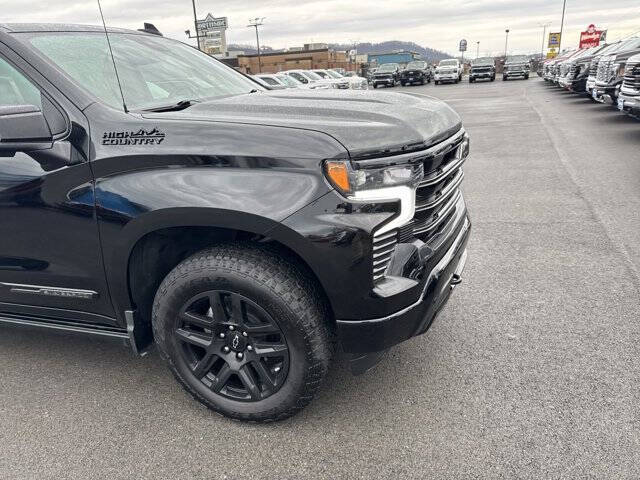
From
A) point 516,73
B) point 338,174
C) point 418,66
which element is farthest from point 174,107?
point 516,73

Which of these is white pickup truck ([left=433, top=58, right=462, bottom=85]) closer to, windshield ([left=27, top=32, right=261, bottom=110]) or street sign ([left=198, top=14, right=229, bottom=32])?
street sign ([left=198, top=14, right=229, bottom=32])

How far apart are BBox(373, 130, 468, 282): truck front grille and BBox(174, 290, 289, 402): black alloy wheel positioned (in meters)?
0.58

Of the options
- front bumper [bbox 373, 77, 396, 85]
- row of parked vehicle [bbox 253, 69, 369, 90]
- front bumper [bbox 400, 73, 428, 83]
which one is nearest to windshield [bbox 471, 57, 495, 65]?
front bumper [bbox 400, 73, 428, 83]

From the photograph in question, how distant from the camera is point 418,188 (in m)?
2.19

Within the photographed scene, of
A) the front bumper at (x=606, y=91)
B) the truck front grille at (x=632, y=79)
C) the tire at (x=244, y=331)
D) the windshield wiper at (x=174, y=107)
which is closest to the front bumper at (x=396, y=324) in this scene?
the tire at (x=244, y=331)

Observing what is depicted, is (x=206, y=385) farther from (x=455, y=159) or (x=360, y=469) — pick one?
(x=455, y=159)

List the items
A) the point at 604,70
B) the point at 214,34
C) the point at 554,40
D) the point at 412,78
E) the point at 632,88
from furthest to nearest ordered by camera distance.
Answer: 1. the point at 554,40
2. the point at 214,34
3. the point at 412,78
4. the point at 604,70
5. the point at 632,88

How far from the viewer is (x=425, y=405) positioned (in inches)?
101

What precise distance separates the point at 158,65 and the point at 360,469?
8.32ft

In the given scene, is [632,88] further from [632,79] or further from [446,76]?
[446,76]

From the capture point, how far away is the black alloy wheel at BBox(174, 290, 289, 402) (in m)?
2.28

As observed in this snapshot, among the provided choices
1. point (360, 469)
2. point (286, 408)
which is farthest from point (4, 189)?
point (360, 469)

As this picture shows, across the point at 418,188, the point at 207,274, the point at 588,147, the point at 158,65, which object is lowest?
the point at 588,147

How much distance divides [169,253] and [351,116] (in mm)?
1085
